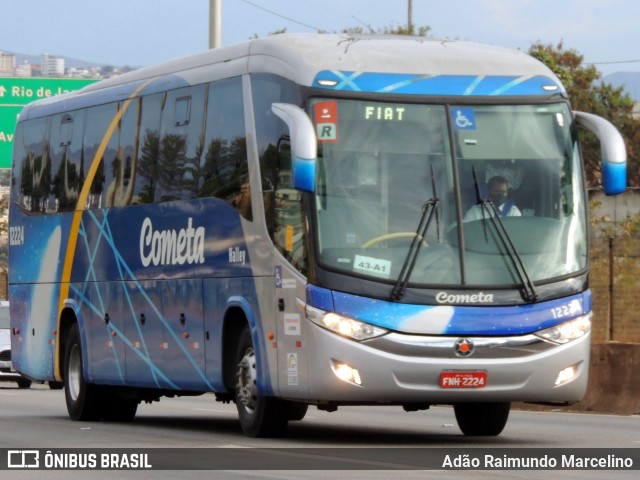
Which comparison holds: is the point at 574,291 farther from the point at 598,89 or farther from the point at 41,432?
the point at 598,89

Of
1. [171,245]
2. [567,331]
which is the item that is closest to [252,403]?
[171,245]

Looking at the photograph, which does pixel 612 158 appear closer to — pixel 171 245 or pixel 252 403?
pixel 252 403

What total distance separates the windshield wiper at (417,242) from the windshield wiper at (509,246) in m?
0.41

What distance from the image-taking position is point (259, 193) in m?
16.2

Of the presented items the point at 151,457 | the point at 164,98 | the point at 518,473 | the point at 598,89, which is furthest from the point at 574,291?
the point at 598,89

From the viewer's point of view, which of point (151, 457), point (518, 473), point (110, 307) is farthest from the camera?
point (110, 307)

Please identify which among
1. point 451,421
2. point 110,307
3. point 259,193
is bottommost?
point 451,421

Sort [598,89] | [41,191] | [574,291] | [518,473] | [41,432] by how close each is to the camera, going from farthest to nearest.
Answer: [598,89], [41,191], [41,432], [574,291], [518,473]

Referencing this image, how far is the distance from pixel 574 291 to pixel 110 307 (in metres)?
6.81

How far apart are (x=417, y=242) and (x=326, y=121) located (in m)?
1.34

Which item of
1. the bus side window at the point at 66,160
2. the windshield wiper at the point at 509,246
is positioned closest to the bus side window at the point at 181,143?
the bus side window at the point at 66,160

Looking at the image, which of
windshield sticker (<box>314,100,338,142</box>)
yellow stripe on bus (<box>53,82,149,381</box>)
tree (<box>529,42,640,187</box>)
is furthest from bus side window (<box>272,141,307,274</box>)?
tree (<box>529,42,640,187</box>)

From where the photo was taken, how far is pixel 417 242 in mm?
14984

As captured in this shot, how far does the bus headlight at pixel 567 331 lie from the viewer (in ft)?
49.7
